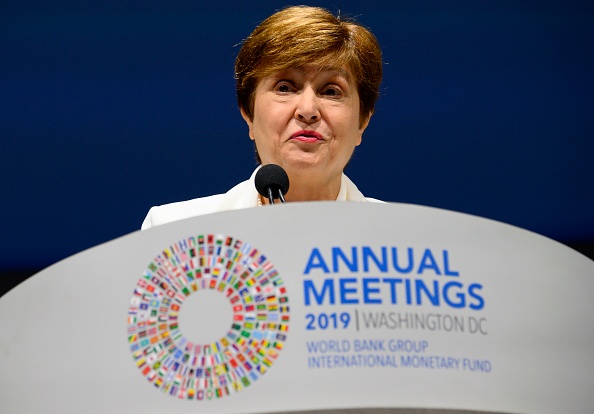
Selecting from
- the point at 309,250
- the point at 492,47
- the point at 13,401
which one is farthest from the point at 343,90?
the point at 13,401

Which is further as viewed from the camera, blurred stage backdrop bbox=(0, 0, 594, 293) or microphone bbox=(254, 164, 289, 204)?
blurred stage backdrop bbox=(0, 0, 594, 293)

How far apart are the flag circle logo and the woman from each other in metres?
0.80

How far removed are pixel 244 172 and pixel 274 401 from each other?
1.38 m

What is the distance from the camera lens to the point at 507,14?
2527 mm

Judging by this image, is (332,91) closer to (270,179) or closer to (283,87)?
(283,87)

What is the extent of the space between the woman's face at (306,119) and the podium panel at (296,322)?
77 cm

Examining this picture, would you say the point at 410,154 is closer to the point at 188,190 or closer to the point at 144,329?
the point at 188,190

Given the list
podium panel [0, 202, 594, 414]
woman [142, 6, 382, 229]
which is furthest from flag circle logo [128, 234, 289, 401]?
woman [142, 6, 382, 229]

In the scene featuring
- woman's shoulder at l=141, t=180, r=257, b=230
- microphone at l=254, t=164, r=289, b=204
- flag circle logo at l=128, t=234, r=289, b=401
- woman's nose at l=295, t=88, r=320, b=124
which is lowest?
flag circle logo at l=128, t=234, r=289, b=401

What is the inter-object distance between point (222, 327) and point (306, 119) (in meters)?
0.87

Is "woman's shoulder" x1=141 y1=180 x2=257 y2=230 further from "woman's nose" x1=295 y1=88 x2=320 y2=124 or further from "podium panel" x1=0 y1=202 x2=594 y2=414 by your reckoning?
"podium panel" x1=0 y1=202 x2=594 y2=414

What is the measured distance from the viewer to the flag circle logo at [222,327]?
106 cm

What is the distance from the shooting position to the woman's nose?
6.15 feet

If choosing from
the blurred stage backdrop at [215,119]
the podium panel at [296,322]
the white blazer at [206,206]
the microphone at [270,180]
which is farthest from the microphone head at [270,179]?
the blurred stage backdrop at [215,119]
